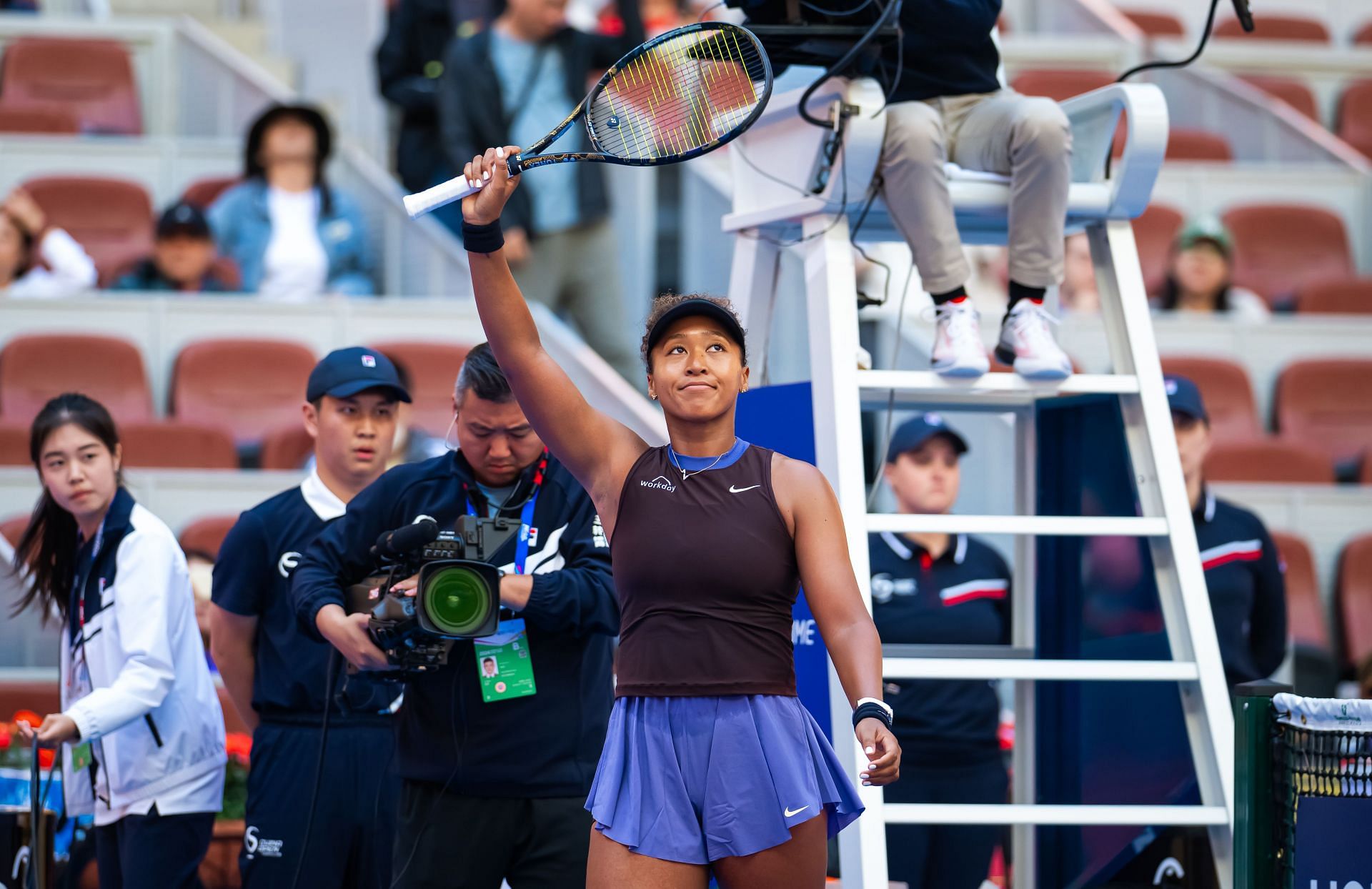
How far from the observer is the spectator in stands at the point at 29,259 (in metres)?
8.23

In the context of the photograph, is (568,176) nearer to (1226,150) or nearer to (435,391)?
(435,391)

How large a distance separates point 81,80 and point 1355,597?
7566 mm

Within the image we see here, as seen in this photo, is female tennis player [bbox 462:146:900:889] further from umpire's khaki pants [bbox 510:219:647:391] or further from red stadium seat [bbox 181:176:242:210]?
red stadium seat [bbox 181:176:242:210]

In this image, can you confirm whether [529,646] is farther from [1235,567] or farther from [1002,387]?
[1235,567]

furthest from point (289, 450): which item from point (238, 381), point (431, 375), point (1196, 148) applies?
point (1196, 148)

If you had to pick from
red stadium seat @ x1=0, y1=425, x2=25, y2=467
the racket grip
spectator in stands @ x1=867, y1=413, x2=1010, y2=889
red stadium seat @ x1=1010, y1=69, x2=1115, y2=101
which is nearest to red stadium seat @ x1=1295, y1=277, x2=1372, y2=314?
red stadium seat @ x1=1010, y1=69, x2=1115, y2=101

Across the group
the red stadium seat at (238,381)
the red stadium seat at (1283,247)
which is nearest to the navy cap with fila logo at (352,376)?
the red stadium seat at (238,381)

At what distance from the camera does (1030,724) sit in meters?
4.69

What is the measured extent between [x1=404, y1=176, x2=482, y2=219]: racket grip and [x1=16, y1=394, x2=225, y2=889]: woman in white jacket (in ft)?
5.26

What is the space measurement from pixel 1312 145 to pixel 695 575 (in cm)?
873

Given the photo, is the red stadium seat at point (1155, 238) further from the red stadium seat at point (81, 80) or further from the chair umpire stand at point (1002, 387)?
the red stadium seat at point (81, 80)

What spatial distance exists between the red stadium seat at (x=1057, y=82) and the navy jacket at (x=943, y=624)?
5.57 meters

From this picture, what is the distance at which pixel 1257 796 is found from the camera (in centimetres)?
329

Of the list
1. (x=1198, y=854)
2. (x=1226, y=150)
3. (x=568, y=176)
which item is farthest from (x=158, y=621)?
(x=1226, y=150)
